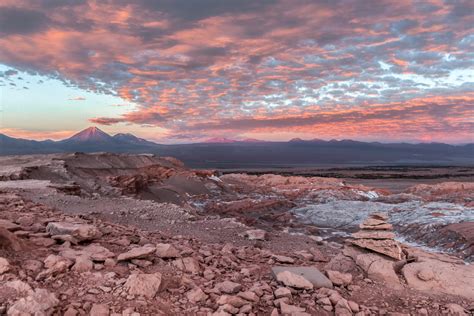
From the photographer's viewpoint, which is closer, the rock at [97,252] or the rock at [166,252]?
the rock at [97,252]

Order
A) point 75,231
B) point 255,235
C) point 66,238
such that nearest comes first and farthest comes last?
1. point 66,238
2. point 75,231
3. point 255,235

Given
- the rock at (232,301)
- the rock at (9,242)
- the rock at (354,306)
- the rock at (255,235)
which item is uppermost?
the rock at (9,242)

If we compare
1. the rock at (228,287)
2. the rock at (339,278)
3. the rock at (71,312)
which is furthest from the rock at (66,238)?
the rock at (339,278)

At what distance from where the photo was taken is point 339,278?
5.68m

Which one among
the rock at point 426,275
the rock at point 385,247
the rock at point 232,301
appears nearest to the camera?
the rock at point 232,301

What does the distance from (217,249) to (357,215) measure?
13817 mm

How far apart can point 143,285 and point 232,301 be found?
109 centimetres

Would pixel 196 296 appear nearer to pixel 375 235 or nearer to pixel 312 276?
pixel 312 276

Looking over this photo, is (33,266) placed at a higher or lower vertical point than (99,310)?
higher

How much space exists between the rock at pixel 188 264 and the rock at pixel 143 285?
78 cm

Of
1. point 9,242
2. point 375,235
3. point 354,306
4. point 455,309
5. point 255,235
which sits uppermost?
point 9,242

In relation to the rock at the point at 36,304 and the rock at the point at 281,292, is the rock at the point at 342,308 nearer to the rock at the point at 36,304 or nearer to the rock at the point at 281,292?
the rock at the point at 281,292

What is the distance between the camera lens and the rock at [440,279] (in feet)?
19.0

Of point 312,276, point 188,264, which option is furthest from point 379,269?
point 188,264
